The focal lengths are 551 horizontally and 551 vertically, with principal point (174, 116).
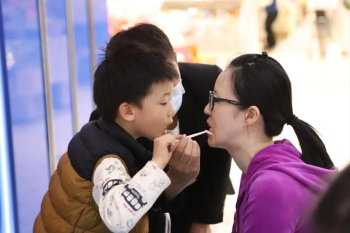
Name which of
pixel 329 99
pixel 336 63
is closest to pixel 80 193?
pixel 329 99

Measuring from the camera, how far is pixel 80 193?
1359 millimetres

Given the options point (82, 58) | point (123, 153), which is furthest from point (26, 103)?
point (123, 153)

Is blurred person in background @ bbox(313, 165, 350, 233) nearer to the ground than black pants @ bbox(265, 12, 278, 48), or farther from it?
farther from it

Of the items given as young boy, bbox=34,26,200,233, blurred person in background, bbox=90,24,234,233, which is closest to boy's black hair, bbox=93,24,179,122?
young boy, bbox=34,26,200,233

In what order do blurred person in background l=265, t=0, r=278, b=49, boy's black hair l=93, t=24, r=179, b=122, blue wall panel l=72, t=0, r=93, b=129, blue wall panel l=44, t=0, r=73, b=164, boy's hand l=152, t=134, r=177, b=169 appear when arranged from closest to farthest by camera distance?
boy's hand l=152, t=134, r=177, b=169
boy's black hair l=93, t=24, r=179, b=122
blue wall panel l=44, t=0, r=73, b=164
blue wall panel l=72, t=0, r=93, b=129
blurred person in background l=265, t=0, r=278, b=49

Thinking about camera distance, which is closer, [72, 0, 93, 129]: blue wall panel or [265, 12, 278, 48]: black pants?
[72, 0, 93, 129]: blue wall panel

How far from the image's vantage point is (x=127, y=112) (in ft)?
4.78

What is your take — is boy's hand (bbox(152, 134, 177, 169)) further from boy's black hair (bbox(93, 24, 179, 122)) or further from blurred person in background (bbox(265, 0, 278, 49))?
blurred person in background (bbox(265, 0, 278, 49))

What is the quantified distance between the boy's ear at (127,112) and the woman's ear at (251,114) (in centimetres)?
30

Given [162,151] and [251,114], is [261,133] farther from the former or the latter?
[162,151]

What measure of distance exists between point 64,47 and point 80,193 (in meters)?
1.05

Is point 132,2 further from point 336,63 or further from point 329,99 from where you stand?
point 336,63

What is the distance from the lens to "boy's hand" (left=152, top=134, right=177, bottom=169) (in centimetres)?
130

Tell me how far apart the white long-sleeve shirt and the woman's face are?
25 centimetres
